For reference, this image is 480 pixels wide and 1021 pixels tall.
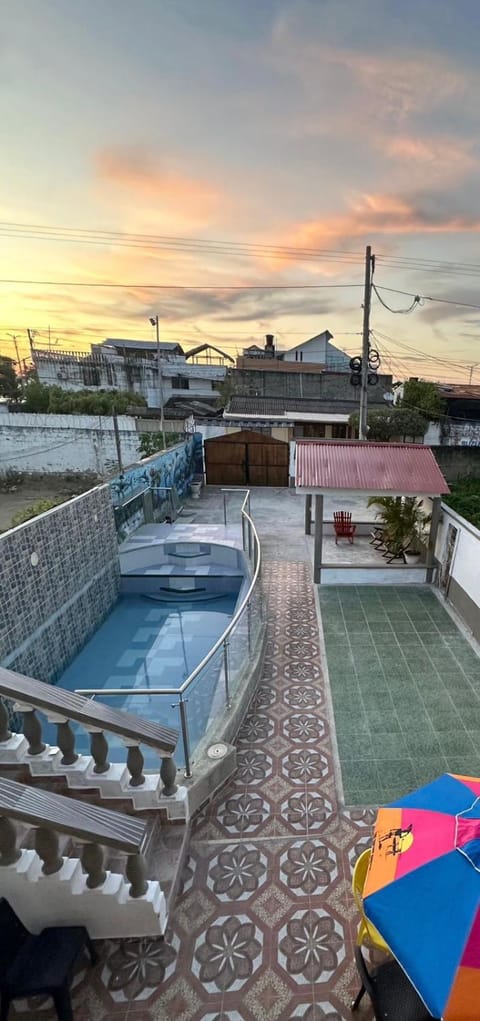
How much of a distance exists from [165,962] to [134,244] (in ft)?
61.7

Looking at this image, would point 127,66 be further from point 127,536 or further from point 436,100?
point 127,536

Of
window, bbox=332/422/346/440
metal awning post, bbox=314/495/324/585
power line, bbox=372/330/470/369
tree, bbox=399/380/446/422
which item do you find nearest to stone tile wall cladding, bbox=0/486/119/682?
metal awning post, bbox=314/495/324/585

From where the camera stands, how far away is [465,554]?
21.8 ft

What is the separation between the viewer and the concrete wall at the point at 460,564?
625 cm

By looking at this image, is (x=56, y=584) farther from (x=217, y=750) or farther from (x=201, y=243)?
(x=201, y=243)

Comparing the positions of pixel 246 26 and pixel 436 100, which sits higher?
pixel 246 26

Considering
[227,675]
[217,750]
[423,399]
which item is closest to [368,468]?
[227,675]

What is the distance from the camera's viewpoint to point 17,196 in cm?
925

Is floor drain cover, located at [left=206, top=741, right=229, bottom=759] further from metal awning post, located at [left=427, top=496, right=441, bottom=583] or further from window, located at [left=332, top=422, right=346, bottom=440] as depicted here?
window, located at [left=332, top=422, right=346, bottom=440]

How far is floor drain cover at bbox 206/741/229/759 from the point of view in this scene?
12.9 feet

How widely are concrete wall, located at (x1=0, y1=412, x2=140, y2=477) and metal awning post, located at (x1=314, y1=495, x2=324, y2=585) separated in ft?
48.8

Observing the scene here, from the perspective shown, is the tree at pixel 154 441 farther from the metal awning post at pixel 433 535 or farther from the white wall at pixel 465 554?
the white wall at pixel 465 554

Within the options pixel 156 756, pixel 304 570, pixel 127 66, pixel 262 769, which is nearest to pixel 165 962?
pixel 156 756

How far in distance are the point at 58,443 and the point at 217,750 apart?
20.3 m
